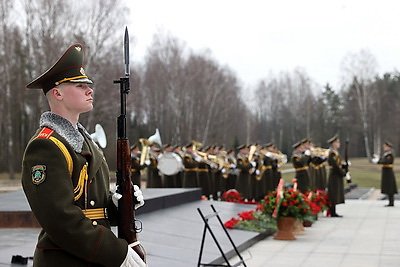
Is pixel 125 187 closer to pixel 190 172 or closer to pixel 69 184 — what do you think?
pixel 69 184

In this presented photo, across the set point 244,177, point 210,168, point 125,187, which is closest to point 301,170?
point 244,177

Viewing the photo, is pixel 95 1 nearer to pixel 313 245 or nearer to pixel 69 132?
pixel 313 245

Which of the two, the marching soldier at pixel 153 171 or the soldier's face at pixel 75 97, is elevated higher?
the soldier's face at pixel 75 97

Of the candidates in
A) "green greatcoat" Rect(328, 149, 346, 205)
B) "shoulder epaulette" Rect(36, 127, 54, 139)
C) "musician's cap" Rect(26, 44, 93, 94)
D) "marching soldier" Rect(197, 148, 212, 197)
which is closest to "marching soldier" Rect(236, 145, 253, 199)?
"marching soldier" Rect(197, 148, 212, 197)

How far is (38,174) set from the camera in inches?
116

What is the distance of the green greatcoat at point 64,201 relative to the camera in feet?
9.64

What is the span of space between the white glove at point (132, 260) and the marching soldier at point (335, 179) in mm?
13104

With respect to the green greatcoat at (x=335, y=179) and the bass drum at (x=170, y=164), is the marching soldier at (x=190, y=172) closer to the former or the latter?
the bass drum at (x=170, y=164)

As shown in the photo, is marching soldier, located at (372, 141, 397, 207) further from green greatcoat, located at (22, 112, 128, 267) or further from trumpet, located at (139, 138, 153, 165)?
green greatcoat, located at (22, 112, 128, 267)

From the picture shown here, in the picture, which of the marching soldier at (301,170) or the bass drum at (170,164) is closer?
the marching soldier at (301,170)

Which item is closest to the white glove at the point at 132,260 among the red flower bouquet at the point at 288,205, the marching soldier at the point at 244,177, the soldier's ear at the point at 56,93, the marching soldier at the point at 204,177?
the soldier's ear at the point at 56,93

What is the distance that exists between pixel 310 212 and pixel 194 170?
922cm

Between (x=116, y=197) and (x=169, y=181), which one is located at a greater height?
(x=116, y=197)

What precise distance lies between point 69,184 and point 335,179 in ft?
44.4
